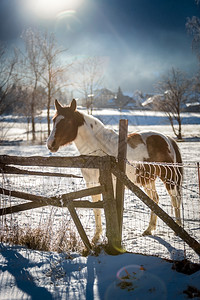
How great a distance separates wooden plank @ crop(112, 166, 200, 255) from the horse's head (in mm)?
1410

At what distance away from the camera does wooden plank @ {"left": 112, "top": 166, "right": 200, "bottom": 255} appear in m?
2.73

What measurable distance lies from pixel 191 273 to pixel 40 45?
24.4 meters

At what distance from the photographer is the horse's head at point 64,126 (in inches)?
154

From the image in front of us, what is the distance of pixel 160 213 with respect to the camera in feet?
9.29

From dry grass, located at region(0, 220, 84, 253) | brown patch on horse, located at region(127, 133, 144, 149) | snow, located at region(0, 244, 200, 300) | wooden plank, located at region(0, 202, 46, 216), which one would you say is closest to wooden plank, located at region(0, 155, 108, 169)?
wooden plank, located at region(0, 202, 46, 216)

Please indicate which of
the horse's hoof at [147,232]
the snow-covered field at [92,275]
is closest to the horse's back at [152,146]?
the horse's hoof at [147,232]

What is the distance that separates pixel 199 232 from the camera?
3.90 m

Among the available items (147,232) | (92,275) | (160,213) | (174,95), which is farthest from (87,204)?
(174,95)

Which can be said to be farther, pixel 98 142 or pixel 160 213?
pixel 98 142

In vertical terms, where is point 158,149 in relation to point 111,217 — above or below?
above

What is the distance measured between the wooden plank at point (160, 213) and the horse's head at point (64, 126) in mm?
1410

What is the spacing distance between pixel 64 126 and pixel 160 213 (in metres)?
2.25

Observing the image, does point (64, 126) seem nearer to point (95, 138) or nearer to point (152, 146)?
point (95, 138)

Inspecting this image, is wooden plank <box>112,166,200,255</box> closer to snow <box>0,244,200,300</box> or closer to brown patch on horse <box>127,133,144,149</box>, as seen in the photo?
snow <box>0,244,200,300</box>
